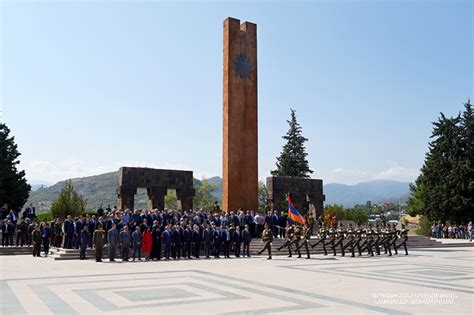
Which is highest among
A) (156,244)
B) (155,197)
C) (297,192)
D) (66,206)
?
(297,192)

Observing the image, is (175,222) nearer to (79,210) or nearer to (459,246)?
(459,246)

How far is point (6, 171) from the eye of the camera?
115 ft

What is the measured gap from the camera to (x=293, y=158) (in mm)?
49656

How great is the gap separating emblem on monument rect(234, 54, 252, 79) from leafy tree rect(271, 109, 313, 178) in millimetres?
24894

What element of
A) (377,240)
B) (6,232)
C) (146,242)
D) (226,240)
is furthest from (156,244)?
(377,240)

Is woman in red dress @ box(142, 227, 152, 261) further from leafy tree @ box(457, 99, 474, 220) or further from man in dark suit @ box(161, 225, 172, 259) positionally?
leafy tree @ box(457, 99, 474, 220)

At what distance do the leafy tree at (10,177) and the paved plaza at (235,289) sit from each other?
22384 mm

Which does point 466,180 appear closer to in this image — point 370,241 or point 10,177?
point 370,241

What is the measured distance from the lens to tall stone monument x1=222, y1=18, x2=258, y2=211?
24.9 m

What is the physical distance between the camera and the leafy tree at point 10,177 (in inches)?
1352

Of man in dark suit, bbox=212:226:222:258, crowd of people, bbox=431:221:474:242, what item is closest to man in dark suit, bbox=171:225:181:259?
man in dark suit, bbox=212:226:222:258

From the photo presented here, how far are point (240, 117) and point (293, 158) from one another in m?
25.3

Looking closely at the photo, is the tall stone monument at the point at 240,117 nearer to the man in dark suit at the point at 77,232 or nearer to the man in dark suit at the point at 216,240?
the man in dark suit at the point at 216,240

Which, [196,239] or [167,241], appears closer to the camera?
[167,241]
